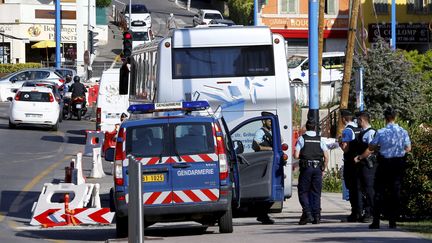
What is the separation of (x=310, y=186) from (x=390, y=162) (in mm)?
2065

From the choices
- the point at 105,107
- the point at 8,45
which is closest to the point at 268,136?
the point at 105,107

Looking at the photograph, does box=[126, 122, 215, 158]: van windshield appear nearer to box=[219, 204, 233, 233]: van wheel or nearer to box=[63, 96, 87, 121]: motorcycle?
box=[219, 204, 233, 233]: van wheel

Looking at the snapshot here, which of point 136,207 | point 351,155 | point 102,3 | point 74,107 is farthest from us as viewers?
point 102,3

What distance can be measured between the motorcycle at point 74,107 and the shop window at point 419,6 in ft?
93.7

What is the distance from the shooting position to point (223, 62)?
20891 mm

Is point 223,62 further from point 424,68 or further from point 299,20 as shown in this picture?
point 299,20

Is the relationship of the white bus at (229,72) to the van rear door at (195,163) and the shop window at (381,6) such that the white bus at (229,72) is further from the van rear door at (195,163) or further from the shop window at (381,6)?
the shop window at (381,6)

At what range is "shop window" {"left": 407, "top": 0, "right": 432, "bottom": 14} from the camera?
64.9 m

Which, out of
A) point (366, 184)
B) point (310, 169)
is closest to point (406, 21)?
point (310, 169)

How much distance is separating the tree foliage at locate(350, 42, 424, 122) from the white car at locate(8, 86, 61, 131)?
10745mm

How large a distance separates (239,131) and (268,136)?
6.69 feet

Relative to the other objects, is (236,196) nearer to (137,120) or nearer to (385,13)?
(137,120)

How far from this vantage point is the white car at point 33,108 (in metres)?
37.0

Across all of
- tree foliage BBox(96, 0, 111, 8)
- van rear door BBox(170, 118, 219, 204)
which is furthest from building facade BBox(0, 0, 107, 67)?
van rear door BBox(170, 118, 219, 204)
